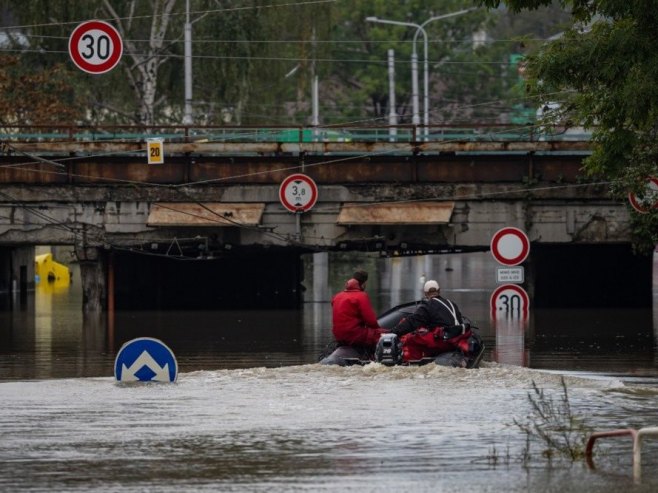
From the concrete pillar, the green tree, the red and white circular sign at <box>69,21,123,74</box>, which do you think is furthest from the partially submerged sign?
the concrete pillar

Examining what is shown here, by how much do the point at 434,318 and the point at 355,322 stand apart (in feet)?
3.58

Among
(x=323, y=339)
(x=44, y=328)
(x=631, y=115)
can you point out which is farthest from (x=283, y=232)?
(x=631, y=115)

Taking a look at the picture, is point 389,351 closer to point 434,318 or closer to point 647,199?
point 434,318

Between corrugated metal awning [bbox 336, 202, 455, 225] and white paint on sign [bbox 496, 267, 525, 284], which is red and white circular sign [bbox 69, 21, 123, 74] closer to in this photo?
corrugated metal awning [bbox 336, 202, 455, 225]

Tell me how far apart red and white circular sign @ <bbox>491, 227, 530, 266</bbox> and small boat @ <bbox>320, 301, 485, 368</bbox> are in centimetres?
786

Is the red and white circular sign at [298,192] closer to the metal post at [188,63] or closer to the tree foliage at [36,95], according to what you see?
the metal post at [188,63]

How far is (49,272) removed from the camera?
83.2m

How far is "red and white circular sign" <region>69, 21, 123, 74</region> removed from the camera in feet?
128

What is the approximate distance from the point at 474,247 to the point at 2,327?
Answer: 12512mm

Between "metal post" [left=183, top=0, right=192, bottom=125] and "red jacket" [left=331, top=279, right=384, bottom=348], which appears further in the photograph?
"metal post" [left=183, top=0, right=192, bottom=125]

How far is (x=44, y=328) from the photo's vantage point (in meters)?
40.3

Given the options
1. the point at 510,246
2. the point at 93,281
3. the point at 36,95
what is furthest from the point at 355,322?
the point at 36,95

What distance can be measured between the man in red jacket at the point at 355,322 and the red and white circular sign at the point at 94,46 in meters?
16.8

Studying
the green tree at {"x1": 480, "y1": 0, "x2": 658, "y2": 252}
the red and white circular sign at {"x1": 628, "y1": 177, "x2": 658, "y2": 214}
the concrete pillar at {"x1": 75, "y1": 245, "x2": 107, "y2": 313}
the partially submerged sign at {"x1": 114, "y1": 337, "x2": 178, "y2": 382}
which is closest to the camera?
the green tree at {"x1": 480, "y1": 0, "x2": 658, "y2": 252}
